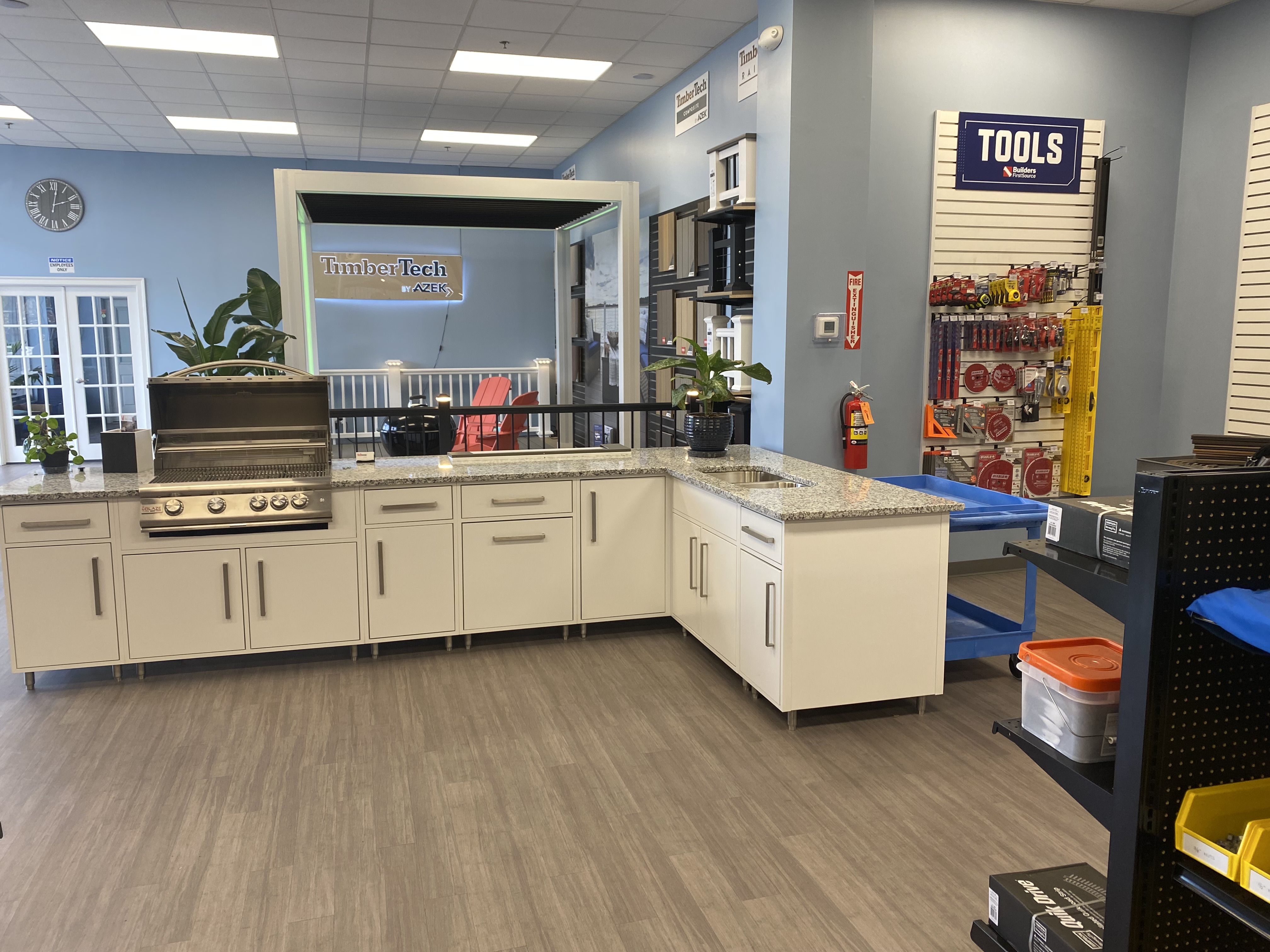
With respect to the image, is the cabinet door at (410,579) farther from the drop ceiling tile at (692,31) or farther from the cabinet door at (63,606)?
the drop ceiling tile at (692,31)

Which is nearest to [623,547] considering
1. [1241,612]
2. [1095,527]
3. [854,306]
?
[854,306]

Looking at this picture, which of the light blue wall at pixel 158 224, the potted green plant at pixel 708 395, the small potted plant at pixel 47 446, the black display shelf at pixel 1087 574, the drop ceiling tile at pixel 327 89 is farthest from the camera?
the light blue wall at pixel 158 224

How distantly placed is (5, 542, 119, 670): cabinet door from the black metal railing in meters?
1.12

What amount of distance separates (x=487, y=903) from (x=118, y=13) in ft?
17.3

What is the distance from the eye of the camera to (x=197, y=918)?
7.41 feet

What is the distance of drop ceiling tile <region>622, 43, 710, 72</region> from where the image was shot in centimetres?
579

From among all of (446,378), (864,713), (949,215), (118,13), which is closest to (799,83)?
(949,215)

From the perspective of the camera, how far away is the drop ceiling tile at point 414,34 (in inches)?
209

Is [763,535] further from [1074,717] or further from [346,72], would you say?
[346,72]

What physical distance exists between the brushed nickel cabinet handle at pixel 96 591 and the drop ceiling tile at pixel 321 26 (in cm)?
327

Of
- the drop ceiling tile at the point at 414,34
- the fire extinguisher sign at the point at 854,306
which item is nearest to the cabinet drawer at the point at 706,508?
the fire extinguisher sign at the point at 854,306

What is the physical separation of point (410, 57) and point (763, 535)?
14.5ft

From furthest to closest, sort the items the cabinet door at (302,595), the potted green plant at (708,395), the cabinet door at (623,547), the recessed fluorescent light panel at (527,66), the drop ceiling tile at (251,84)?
the drop ceiling tile at (251,84)
the recessed fluorescent light panel at (527,66)
the potted green plant at (708,395)
the cabinet door at (623,547)
the cabinet door at (302,595)

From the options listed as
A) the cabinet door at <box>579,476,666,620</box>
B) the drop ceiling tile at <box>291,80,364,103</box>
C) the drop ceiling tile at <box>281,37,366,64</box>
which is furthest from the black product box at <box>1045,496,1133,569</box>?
the drop ceiling tile at <box>291,80,364,103</box>
